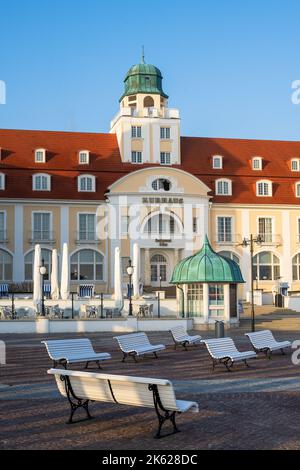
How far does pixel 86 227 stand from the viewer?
47.2 meters

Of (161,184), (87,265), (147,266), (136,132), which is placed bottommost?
(147,266)

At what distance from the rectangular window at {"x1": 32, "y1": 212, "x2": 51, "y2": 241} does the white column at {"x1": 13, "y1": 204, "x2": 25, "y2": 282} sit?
0.92m

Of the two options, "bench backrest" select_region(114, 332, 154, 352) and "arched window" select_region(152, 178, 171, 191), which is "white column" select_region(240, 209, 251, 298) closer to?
"arched window" select_region(152, 178, 171, 191)

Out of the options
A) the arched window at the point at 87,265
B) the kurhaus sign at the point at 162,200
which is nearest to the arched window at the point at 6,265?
the arched window at the point at 87,265

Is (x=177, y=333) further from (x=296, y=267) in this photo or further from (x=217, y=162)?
(x=217, y=162)

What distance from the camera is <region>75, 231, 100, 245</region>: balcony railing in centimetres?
4688

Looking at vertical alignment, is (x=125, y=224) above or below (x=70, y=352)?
above

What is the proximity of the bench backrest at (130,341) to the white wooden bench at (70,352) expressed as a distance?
6.31ft

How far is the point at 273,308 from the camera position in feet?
124

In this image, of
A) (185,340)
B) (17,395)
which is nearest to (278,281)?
(185,340)

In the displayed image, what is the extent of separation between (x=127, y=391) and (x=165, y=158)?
4156cm

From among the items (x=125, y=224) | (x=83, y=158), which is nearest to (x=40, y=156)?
(x=83, y=158)

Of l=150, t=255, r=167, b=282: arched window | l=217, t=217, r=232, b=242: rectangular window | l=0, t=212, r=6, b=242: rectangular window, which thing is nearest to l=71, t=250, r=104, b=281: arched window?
l=150, t=255, r=167, b=282: arched window

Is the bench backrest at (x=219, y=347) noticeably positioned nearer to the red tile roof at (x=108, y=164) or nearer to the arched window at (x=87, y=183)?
the red tile roof at (x=108, y=164)
